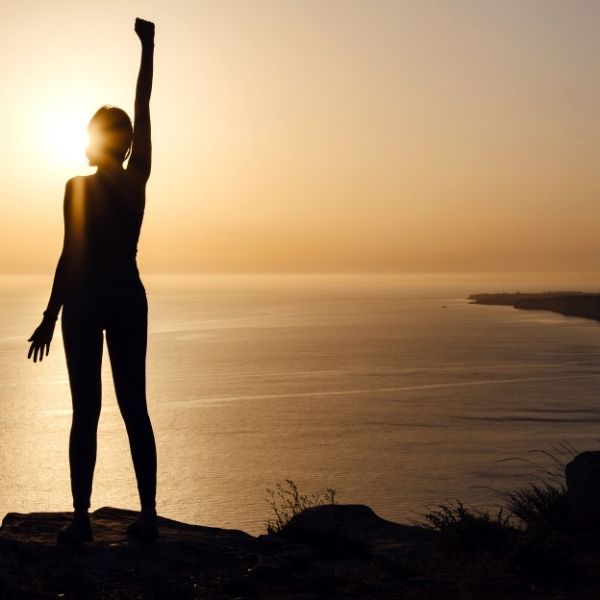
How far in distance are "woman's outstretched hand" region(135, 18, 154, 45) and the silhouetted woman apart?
305mm

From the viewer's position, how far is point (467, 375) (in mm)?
64938

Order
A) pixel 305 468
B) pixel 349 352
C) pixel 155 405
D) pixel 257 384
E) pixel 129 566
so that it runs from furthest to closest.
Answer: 1. pixel 349 352
2. pixel 257 384
3. pixel 155 405
4. pixel 305 468
5. pixel 129 566

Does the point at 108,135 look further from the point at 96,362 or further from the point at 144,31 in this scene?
the point at 96,362

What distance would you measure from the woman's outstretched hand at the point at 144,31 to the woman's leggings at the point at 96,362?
1.76m

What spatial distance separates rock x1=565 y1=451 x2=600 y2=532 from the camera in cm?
741

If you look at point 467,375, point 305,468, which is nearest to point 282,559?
point 305,468

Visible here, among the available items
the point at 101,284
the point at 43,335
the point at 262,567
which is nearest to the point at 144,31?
the point at 101,284

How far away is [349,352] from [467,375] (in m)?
22.1

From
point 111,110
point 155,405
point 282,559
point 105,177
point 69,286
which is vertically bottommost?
point 155,405

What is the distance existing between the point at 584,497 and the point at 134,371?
4111mm

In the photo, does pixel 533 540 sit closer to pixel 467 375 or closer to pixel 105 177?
pixel 105 177

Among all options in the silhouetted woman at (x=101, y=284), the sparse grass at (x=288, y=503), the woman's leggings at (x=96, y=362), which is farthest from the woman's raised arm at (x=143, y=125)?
the sparse grass at (x=288, y=503)

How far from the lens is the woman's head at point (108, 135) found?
5.81 metres

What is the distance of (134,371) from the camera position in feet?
19.4
